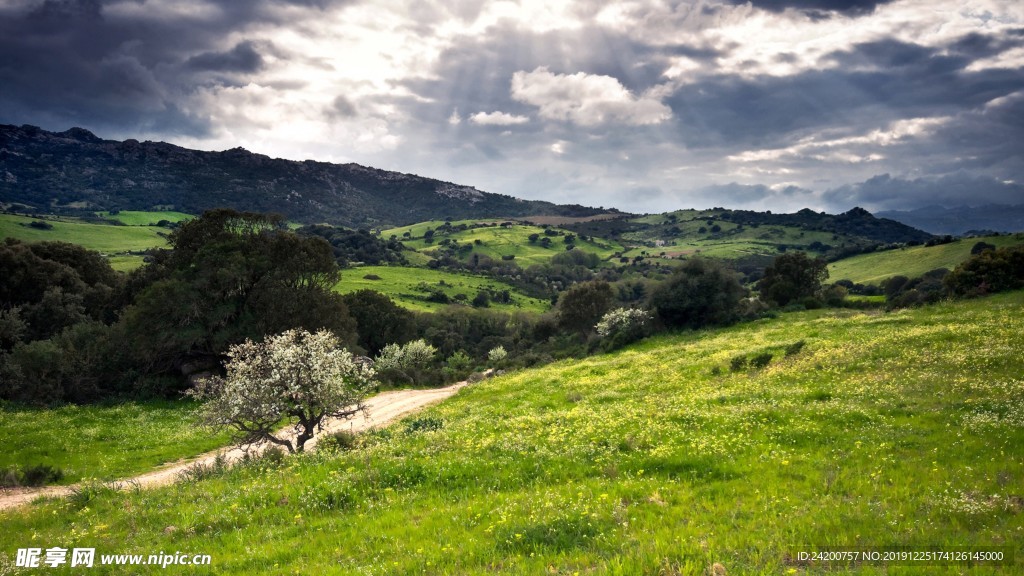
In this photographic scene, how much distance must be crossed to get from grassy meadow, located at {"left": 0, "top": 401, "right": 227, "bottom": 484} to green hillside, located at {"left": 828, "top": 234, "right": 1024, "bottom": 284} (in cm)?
12589

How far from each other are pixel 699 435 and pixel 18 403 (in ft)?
149

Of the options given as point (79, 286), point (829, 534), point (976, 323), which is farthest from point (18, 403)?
point (976, 323)

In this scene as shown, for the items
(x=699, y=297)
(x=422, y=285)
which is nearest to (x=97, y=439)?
(x=699, y=297)

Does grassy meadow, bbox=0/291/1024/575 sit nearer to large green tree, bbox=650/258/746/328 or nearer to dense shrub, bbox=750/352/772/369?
dense shrub, bbox=750/352/772/369

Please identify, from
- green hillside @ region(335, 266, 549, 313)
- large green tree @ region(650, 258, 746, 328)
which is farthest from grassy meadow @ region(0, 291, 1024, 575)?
green hillside @ region(335, 266, 549, 313)

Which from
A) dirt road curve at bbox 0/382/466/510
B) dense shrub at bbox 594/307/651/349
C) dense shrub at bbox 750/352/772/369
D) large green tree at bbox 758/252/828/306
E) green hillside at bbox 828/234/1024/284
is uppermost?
green hillside at bbox 828/234/1024/284

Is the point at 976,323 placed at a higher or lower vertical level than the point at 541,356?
higher

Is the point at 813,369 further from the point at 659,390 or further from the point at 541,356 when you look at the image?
the point at 541,356

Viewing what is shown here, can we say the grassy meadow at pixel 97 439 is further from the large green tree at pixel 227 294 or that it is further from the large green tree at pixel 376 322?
the large green tree at pixel 376 322

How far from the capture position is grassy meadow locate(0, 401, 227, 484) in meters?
24.9

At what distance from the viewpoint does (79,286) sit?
57125 mm

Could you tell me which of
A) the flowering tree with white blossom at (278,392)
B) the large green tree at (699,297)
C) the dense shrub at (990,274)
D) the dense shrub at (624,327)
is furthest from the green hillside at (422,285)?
the dense shrub at (990,274)

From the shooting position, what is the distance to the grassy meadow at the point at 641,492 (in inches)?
321

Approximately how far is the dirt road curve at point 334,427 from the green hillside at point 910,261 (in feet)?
353
